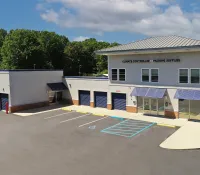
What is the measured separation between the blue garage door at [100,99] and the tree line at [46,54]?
29535mm

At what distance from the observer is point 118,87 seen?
28.5m

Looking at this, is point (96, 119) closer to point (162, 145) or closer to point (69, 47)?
point (162, 145)

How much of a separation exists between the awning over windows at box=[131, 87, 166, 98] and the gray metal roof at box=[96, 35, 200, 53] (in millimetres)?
4464

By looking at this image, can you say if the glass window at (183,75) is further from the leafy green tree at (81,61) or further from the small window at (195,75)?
the leafy green tree at (81,61)

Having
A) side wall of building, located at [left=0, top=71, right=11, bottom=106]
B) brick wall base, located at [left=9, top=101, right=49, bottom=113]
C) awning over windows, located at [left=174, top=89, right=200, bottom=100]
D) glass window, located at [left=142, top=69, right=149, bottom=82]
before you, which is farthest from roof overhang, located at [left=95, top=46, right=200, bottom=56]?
side wall of building, located at [left=0, top=71, right=11, bottom=106]

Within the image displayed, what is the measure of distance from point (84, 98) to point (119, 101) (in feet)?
18.4

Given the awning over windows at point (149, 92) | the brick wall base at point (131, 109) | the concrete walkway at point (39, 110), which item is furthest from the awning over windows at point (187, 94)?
the concrete walkway at point (39, 110)

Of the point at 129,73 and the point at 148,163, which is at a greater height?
the point at 129,73

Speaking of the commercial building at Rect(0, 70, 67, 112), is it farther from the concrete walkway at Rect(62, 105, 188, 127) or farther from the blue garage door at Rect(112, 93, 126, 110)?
the blue garage door at Rect(112, 93, 126, 110)

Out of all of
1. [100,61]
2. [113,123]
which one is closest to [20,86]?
[113,123]

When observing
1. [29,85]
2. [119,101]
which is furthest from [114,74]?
[29,85]

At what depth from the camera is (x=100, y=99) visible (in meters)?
30.8

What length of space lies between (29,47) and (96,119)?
36007 millimetres

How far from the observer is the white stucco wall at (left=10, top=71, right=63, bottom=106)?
28.8m
